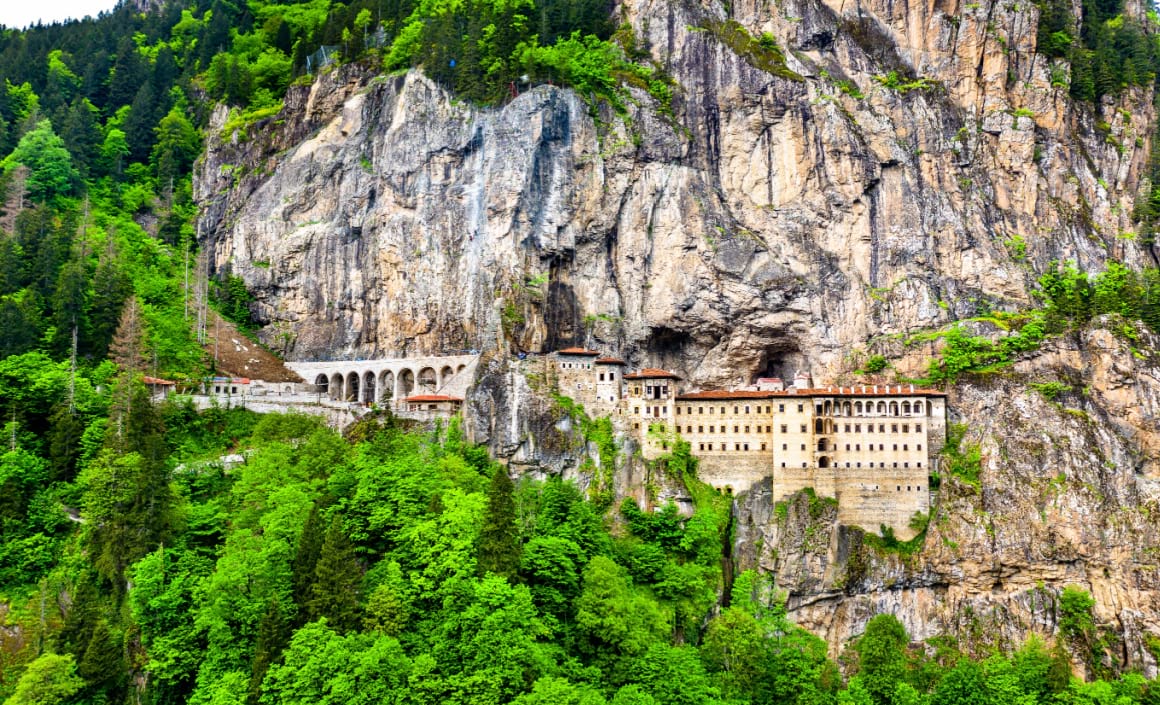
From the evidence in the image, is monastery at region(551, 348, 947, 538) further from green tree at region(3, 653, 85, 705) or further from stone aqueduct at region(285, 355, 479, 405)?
green tree at region(3, 653, 85, 705)

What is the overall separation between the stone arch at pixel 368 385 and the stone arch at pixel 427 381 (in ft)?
14.2

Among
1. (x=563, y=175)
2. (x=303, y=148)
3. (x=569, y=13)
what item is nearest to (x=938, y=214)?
(x=563, y=175)

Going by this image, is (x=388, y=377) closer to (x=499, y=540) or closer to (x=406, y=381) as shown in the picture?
(x=406, y=381)

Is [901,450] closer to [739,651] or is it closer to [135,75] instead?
[739,651]

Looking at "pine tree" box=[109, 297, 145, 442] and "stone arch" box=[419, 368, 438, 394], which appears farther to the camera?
"stone arch" box=[419, 368, 438, 394]

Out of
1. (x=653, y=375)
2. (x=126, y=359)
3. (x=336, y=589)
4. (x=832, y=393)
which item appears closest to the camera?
(x=336, y=589)

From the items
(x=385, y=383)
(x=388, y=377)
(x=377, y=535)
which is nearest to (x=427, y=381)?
(x=388, y=377)

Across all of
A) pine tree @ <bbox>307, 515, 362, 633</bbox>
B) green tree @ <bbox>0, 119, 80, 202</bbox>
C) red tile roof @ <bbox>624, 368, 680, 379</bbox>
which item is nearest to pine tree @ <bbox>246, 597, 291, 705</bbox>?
pine tree @ <bbox>307, 515, 362, 633</bbox>

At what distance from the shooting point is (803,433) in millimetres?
60938

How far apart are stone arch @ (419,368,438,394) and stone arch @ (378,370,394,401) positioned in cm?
249

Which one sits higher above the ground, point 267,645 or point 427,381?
point 427,381

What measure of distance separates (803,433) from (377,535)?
86.7ft

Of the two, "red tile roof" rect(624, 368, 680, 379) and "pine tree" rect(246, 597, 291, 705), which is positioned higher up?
"red tile roof" rect(624, 368, 680, 379)

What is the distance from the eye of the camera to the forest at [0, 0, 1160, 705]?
4450cm
